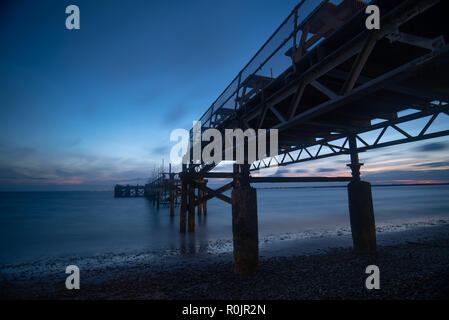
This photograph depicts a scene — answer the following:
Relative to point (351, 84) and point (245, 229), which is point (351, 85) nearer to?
point (351, 84)

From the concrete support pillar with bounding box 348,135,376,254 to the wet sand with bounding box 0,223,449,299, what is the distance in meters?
0.51

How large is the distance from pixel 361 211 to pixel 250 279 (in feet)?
16.9

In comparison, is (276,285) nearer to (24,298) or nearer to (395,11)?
(395,11)

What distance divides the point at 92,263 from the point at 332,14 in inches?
526

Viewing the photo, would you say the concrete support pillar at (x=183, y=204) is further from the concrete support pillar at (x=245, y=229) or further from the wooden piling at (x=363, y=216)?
the wooden piling at (x=363, y=216)

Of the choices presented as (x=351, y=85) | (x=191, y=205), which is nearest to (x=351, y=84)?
(x=351, y=85)

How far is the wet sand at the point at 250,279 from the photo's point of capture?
5250 millimetres

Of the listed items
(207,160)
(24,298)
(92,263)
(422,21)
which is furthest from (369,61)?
(92,263)

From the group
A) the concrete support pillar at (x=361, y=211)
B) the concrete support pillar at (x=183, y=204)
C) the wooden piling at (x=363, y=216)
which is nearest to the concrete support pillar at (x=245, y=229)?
the concrete support pillar at (x=361, y=211)

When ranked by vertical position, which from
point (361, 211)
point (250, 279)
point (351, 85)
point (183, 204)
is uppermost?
point (351, 85)

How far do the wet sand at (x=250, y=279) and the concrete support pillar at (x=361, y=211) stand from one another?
51 cm

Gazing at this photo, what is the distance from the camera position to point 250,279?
6.14 metres

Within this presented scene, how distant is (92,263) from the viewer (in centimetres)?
1005

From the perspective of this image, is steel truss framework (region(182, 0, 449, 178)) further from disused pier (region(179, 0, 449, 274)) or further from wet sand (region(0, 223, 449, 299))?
wet sand (region(0, 223, 449, 299))
